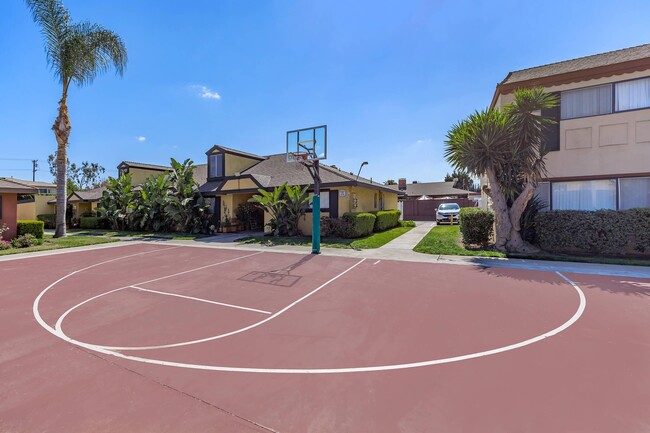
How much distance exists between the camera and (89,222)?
81.9ft

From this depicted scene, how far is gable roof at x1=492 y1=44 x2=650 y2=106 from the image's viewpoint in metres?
10.6

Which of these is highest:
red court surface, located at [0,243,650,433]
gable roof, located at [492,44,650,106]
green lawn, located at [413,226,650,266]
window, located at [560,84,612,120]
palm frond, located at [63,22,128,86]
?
palm frond, located at [63,22,128,86]

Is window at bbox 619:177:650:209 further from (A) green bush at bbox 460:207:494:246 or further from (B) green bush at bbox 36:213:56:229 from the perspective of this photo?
(B) green bush at bbox 36:213:56:229

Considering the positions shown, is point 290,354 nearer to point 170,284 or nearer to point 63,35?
point 170,284

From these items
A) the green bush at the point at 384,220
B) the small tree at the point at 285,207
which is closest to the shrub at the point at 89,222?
the small tree at the point at 285,207

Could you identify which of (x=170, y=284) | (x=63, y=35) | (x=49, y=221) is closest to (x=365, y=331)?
(x=170, y=284)

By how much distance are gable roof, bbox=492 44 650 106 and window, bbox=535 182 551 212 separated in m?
4.18

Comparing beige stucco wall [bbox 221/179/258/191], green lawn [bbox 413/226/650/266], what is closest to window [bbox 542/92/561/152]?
green lawn [bbox 413/226/650/266]

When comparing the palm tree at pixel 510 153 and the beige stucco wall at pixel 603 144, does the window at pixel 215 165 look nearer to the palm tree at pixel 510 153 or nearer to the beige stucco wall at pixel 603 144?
the palm tree at pixel 510 153

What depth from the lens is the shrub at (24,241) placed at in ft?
44.6

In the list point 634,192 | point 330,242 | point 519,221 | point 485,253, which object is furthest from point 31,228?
point 634,192

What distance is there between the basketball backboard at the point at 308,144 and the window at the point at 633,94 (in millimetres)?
11771

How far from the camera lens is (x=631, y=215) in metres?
9.90

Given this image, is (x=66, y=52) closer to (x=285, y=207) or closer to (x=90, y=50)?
(x=90, y=50)
